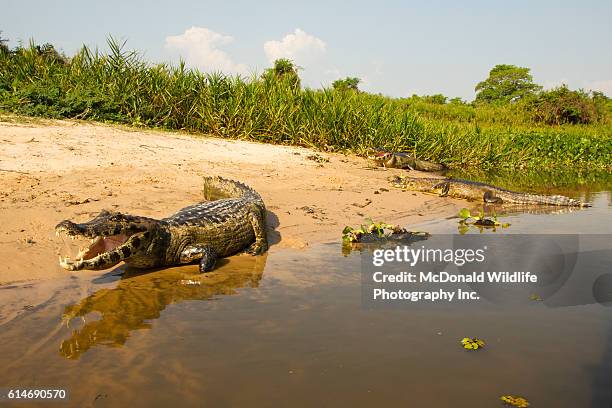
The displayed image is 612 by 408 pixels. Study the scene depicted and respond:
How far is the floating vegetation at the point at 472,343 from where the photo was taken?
318 centimetres

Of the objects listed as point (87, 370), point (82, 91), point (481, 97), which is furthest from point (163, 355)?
point (481, 97)

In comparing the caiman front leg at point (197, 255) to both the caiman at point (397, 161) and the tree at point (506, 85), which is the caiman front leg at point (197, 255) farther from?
the tree at point (506, 85)

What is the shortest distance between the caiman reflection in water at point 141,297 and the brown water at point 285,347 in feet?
0.05

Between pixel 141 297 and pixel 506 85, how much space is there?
5637 cm

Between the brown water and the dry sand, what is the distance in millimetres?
1110

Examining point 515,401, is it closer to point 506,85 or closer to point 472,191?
point 472,191

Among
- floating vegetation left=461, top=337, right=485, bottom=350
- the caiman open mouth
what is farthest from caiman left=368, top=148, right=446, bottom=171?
floating vegetation left=461, top=337, right=485, bottom=350

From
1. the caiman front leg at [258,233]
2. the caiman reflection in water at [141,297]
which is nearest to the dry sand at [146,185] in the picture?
the caiman front leg at [258,233]

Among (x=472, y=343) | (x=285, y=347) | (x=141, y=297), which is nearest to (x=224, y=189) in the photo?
(x=141, y=297)

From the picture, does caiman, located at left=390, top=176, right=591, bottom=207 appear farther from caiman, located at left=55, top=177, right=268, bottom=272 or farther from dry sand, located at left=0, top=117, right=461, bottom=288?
caiman, located at left=55, top=177, right=268, bottom=272

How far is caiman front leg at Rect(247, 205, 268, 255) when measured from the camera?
18.4 feet

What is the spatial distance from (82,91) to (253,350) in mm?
11546

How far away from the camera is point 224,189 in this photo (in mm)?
7027

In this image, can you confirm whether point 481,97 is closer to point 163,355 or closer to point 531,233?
point 531,233
